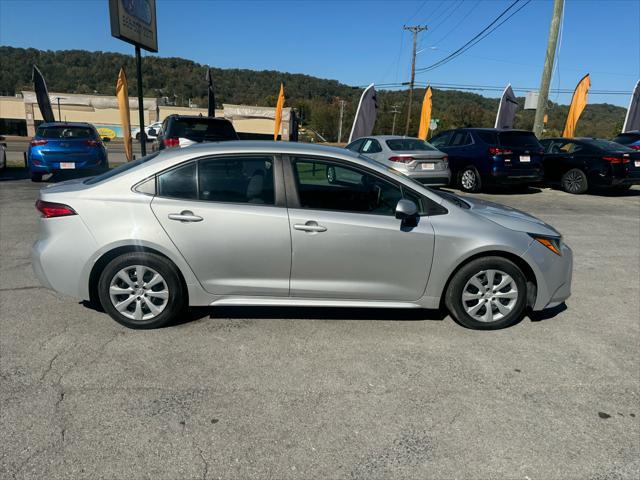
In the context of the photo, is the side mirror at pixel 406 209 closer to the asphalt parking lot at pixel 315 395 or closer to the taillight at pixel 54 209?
the asphalt parking lot at pixel 315 395

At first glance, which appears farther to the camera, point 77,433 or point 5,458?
point 77,433

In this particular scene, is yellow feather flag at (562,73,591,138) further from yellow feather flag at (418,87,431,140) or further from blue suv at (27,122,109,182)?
blue suv at (27,122,109,182)

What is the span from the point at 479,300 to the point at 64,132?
1170 cm

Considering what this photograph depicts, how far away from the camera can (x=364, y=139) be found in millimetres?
12867

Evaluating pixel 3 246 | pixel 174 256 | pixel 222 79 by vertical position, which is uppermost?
pixel 222 79

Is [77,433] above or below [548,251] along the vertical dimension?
below

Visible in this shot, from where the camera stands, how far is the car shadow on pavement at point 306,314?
4.13 m

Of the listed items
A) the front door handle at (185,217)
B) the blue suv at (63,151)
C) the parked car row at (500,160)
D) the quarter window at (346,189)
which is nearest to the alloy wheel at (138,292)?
the front door handle at (185,217)

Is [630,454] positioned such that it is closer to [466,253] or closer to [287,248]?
[466,253]

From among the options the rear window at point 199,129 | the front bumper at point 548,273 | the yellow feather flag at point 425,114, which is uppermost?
the yellow feather flag at point 425,114

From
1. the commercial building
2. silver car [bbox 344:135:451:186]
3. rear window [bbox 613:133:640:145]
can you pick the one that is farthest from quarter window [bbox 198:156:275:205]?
the commercial building

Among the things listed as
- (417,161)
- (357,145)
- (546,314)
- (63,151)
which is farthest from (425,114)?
(546,314)

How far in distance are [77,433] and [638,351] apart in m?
4.08

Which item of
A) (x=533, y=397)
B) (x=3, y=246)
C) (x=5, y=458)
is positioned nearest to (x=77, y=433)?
(x=5, y=458)
